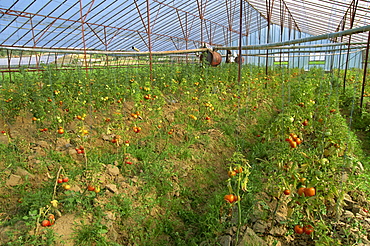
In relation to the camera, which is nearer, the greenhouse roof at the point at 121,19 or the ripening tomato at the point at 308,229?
the ripening tomato at the point at 308,229

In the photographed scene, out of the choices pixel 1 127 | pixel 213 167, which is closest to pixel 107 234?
pixel 213 167

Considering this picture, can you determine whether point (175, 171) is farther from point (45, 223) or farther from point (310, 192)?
point (310, 192)

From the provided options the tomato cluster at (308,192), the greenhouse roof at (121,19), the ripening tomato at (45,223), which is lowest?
the ripening tomato at (45,223)

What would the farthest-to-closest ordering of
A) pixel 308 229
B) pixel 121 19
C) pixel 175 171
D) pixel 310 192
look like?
pixel 121 19 → pixel 175 171 → pixel 308 229 → pixel 310 192

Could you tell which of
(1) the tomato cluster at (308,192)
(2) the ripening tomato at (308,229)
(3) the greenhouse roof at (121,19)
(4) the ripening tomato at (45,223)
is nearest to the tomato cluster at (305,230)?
(2) the ripening tomato at (308,229)

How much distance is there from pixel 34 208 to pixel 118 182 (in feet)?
2.60

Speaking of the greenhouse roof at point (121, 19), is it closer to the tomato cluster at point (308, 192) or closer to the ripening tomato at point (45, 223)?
the ripening tomato at point (45, 223)

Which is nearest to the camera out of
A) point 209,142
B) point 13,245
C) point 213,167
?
point 13,245

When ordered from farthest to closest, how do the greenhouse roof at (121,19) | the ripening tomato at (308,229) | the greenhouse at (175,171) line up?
1. the greenhouse roof at (121,19)
2. the greenhouse at (175,171)
3. the ripening tomato at (308,229)

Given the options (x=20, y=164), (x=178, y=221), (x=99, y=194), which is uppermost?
(x=20, y=164)

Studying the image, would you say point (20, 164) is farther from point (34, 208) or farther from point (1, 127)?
point (1, 127)

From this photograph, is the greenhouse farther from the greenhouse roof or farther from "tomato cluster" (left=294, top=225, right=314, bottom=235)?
the greenhouse roof

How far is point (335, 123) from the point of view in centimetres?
300

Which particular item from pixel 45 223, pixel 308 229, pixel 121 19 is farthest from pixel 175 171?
pixel 121 19
